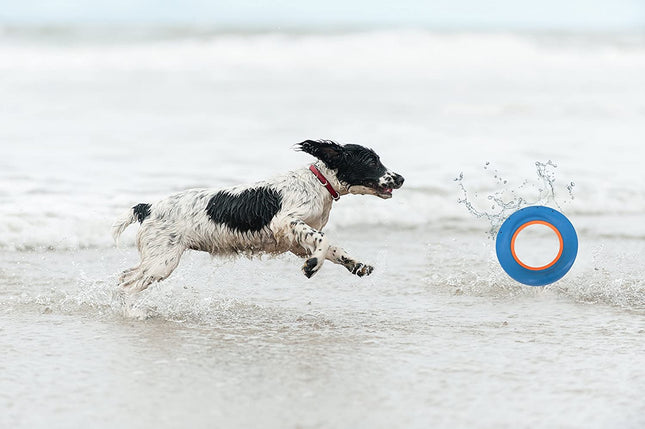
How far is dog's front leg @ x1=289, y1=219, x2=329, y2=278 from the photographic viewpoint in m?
5.36

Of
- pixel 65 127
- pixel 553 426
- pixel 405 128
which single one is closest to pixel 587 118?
pixel 405 128

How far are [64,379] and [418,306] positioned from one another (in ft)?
7.94

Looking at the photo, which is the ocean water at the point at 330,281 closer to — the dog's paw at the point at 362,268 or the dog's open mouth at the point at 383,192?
the dog's paw at the point at 362,268

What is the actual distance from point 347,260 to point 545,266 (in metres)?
1.35

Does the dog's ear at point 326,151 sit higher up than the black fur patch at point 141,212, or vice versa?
the dog's ear at point 326,151

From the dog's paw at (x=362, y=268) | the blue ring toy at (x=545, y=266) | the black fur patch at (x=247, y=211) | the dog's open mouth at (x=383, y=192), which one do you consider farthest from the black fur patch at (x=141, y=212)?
the blue ring toy at (x=545, y=266)

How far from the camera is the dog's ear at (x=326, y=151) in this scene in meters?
5.70

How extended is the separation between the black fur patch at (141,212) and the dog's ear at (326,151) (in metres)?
1.02

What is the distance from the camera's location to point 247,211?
18.5 feet

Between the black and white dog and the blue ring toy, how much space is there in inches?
33.0

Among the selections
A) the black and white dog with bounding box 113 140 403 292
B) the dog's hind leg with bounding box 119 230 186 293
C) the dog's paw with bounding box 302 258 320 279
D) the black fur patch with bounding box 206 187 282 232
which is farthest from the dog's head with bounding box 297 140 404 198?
the dog's hind leg with bounding box 119 230 186 293

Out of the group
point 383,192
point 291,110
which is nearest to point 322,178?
point 383,192

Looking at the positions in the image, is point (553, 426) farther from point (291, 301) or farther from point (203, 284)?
point (203, 284)

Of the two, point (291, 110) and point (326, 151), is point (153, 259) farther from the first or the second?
point (291, 110)
